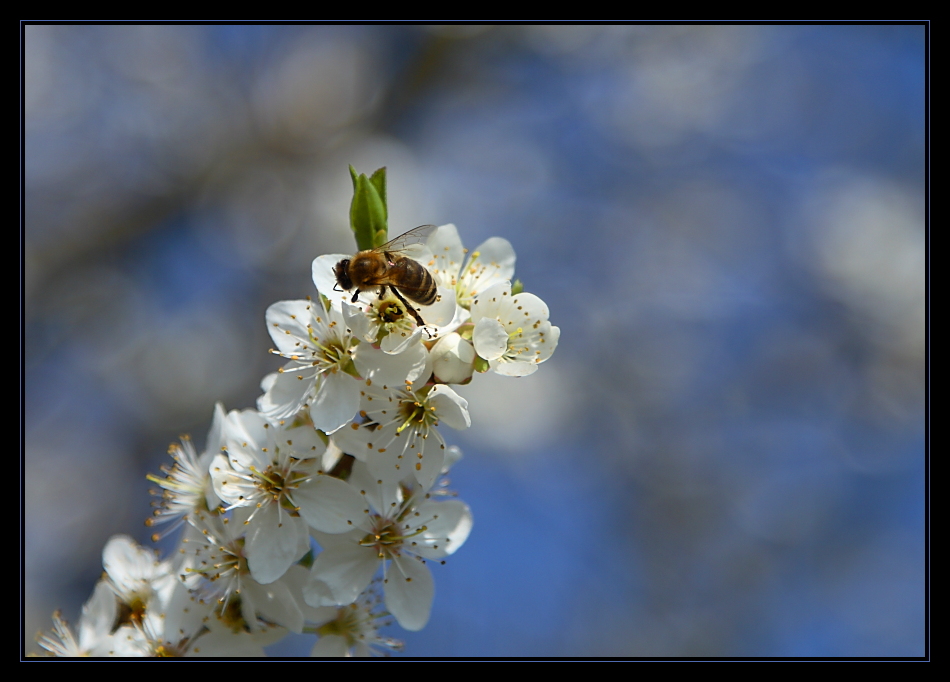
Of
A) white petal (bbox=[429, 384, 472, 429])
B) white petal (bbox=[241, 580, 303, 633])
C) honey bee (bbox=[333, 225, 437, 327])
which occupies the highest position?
honey bee (bbox=[333, 225, 437, 327])

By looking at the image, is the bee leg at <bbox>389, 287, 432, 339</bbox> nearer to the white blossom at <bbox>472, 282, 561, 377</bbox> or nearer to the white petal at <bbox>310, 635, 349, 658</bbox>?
the white blossom at <bbox>472, 282, 561, 377</bbox>

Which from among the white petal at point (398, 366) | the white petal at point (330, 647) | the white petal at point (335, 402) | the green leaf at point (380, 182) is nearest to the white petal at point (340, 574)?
the white petal at point (330, 647)

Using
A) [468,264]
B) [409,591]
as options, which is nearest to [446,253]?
[468,264]

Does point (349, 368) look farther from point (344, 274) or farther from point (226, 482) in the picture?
point (226, 482)

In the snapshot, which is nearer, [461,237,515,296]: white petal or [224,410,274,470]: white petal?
[224,410,274,470]: white petal

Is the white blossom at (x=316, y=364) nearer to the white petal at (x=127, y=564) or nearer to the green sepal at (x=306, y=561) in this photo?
the green sepal at (x=306, y=561)

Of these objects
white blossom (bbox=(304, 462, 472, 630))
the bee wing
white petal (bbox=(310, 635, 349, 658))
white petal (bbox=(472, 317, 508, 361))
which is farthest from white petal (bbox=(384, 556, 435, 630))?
the bee wing

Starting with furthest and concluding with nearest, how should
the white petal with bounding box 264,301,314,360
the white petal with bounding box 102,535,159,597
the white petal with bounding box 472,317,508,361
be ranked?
1. the white petal with bounding box 102,535,159,597
2. the white petal with bounding box 264,301,314,360
3. the white petal with bounding box 472,317,508,361

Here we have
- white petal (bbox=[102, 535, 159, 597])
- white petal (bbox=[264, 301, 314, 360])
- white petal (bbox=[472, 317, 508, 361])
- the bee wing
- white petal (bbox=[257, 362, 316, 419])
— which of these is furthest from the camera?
white petal (bbox=[102, 535, 159, 597])
